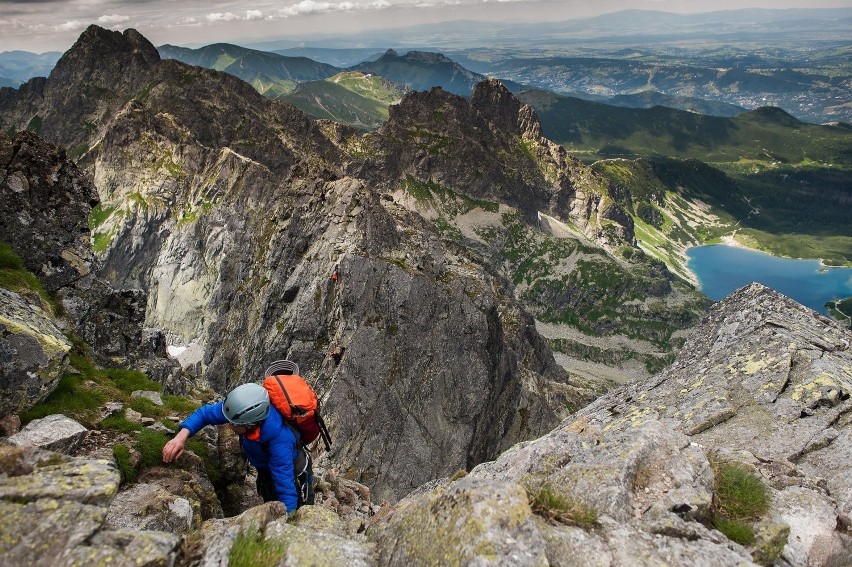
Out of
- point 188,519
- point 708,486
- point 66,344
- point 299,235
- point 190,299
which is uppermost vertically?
point 66,344

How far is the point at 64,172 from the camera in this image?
27.2m

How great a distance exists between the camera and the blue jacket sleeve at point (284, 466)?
11.7 m

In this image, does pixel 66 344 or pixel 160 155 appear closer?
pixel 66 344

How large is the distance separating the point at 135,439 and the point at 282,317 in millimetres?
61828

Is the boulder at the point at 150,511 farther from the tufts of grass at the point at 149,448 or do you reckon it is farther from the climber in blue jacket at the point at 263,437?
the tufts of grass at the point at 149,448

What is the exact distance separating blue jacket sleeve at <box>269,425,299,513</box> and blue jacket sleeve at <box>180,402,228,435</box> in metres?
1.33

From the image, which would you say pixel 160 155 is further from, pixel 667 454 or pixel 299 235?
pixel 667 454

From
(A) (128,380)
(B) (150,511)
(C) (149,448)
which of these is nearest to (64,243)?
(A) (128,380)

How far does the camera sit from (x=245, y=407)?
11.0 metres

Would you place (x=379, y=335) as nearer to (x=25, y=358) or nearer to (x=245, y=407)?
(x=25, y=358)

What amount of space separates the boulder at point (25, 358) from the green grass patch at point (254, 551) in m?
8.56

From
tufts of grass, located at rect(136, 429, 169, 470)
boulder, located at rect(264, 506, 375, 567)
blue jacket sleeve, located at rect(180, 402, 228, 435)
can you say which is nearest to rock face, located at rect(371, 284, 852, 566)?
boulder, located at rect(264, 506, 375, 567)

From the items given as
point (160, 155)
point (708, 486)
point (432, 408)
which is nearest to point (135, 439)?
point (708, 486)

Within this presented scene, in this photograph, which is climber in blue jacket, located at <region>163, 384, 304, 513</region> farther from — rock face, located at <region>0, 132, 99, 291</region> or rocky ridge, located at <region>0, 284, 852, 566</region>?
rock face, located at <region>0, 132, 99, 291</region>
